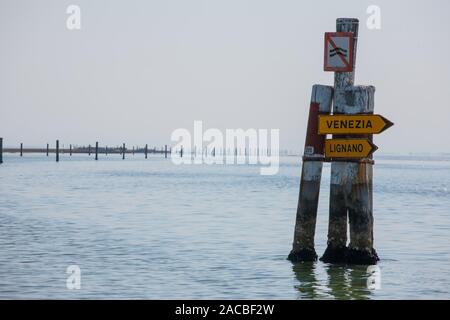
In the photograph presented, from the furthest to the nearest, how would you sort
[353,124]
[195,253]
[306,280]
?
[195,253] < [306,280] < [353,124]

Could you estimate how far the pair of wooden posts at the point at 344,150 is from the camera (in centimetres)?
1466

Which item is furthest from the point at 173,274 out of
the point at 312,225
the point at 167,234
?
the point at 167,234

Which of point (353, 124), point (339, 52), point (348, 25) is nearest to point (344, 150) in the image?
point (353, 124)

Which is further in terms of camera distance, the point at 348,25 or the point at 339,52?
the point at 348,25

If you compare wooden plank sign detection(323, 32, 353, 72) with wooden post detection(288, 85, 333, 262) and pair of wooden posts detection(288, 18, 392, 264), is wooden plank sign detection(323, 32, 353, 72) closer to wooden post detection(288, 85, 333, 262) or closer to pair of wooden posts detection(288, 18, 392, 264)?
pair of wooden posts detection(288, 18, 392, 264)

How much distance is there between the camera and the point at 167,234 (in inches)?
921

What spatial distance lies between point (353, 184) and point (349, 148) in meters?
0.57

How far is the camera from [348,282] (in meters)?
14.7

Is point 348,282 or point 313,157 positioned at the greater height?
point 313,157

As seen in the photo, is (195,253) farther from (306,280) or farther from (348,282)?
(348,282)

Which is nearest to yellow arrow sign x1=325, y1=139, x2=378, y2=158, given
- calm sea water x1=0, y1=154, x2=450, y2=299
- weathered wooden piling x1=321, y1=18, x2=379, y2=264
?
weathered wooden piling x1=321, y1=18, x2=379, y2=264
